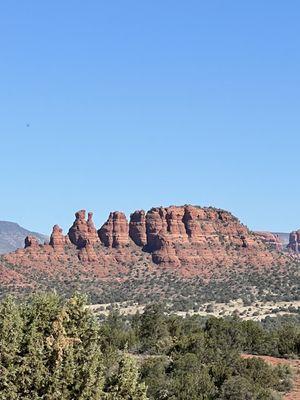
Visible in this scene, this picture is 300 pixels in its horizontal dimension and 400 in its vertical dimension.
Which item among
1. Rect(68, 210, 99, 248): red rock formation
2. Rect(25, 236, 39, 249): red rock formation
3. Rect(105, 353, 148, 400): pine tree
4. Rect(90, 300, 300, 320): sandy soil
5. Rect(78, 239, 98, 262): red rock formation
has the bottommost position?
Rect(105, 353, 148, 400): pine tree

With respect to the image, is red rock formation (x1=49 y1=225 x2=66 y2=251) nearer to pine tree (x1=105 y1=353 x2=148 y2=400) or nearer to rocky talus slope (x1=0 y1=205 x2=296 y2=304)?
rocky talus slope (x1=0 y1=205 x2=296 y2=304)

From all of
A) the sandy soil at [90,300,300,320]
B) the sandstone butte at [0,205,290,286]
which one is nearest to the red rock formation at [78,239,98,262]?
the sandstone butte at [0,205,290,286]

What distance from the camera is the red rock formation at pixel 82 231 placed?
131m

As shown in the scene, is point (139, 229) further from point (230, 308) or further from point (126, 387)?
point (126, 387)

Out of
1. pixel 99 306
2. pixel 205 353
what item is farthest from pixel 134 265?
pixel 205 353

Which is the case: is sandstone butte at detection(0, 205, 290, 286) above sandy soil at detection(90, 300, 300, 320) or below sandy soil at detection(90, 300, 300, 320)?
above

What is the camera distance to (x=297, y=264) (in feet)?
451

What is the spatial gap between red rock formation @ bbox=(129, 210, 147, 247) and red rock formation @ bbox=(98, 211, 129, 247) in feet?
4.98

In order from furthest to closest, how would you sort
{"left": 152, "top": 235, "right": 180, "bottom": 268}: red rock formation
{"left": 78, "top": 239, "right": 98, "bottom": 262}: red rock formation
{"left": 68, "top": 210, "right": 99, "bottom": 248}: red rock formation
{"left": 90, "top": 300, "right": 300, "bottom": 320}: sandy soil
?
{"left": 68, "top": 210, "right": 99, "bottom": 248}: red rock formation, {"left": 152, "top": 235, "right": 180, "bottom": 268}: red rock formation, {"left": 78, "top": 239, "right": 98, "bottom": 262}: red rock formation, {"left": 90, "top": 300, "right": 300, "bottom": 320}: sandy soil

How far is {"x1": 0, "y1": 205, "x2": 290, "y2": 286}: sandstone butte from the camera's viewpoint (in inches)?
4899

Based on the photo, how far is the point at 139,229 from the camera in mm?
135000

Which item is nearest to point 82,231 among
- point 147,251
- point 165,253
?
point 147,251

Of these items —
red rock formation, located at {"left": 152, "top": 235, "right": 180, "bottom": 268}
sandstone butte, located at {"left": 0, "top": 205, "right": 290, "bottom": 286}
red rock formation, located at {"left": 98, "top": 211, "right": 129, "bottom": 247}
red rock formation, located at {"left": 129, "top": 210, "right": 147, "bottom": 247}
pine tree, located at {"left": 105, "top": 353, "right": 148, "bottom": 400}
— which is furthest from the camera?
red rock formation, located at {"left": 129, "top": 210, "right": 147, "bottom": 247}

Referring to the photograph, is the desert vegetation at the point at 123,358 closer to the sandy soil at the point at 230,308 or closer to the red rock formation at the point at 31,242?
the sandy soil at the point at 230,308
